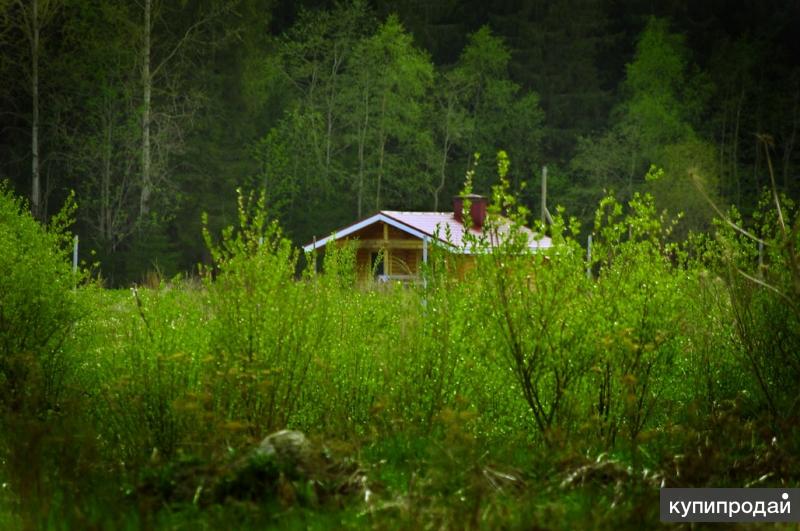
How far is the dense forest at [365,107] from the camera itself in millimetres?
31875

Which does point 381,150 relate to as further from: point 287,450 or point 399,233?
point 287,450

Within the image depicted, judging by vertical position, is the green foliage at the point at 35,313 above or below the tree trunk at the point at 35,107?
below

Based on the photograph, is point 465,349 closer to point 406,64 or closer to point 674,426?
point 674,426

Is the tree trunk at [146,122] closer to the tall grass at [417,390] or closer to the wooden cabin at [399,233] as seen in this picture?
the wooden cabin at [399,233]

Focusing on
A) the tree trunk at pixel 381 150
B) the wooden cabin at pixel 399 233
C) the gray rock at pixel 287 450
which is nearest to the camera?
the gray rock at pixel 287 450

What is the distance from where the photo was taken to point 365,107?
129 ft

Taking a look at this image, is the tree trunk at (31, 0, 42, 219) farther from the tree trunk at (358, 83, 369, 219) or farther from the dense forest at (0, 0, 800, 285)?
the tree trunk at (358, 83, 369, 219)

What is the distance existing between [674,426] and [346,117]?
32.0 m

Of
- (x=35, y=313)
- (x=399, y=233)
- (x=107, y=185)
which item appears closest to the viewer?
(x=35, y=313)

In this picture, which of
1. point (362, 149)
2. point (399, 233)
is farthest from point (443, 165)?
point (399, 233)

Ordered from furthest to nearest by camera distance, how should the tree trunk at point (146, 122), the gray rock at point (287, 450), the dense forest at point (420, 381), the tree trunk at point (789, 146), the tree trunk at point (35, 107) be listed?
the tree trunk at point (789, 146) < the tree trunk at point (146, 122) < the tree trunk at point (35, 107) < the gray rock at point (287, 450) < the dense forest at point (420, 381)

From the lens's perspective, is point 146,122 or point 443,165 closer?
point 146,122

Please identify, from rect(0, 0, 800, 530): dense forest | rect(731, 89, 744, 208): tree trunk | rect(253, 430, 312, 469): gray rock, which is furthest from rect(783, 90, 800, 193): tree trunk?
rect(253, 430, 312, 469): gray rock

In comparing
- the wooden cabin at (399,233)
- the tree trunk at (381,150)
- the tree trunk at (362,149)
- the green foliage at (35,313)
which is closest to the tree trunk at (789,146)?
the tree trunk at (381,150)
